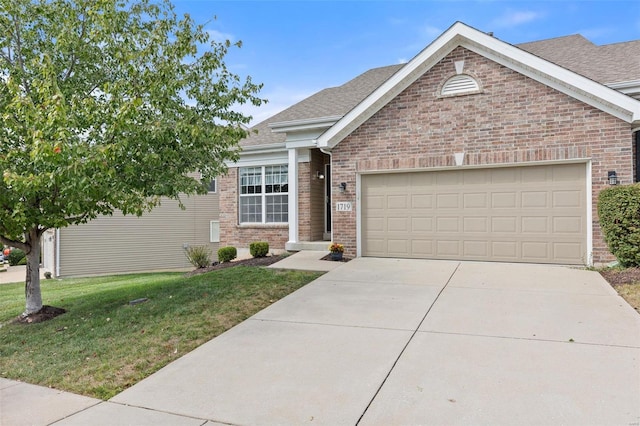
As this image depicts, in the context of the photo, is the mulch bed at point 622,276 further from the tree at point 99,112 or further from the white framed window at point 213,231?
the white framed window at point 213,231

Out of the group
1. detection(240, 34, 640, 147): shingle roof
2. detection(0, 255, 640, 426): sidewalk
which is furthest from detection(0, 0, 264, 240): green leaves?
detection(240, 34, 640, 147): shingle roof

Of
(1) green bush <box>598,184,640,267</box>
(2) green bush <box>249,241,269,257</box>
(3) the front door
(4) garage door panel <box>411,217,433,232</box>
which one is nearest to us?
(1) green bush <box>598,184,640,267</box>

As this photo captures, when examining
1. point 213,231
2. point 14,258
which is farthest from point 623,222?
point 14,258

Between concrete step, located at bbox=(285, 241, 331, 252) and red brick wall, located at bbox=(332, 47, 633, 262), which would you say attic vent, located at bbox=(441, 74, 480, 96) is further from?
concrete step, located at bbox=(285, 241, 331, 252)

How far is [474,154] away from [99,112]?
25.8 feet

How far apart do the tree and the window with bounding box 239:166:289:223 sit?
16.6 feet

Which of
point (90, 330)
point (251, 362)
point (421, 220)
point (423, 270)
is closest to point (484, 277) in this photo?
point (423, 270)

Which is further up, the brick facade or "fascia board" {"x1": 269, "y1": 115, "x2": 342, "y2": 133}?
"fascia board" {"x1": 269, "y1": 115, "x2": 342, "y2": 133}

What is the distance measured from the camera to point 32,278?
24.3ft

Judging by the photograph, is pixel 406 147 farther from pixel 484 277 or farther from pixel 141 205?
pixel 141 205

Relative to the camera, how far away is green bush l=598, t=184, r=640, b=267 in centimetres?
753

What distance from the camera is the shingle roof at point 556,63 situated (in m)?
10.4

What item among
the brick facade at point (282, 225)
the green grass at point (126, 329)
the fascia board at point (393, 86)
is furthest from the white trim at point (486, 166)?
the green grass at point (126, 329)

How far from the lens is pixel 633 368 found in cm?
396
